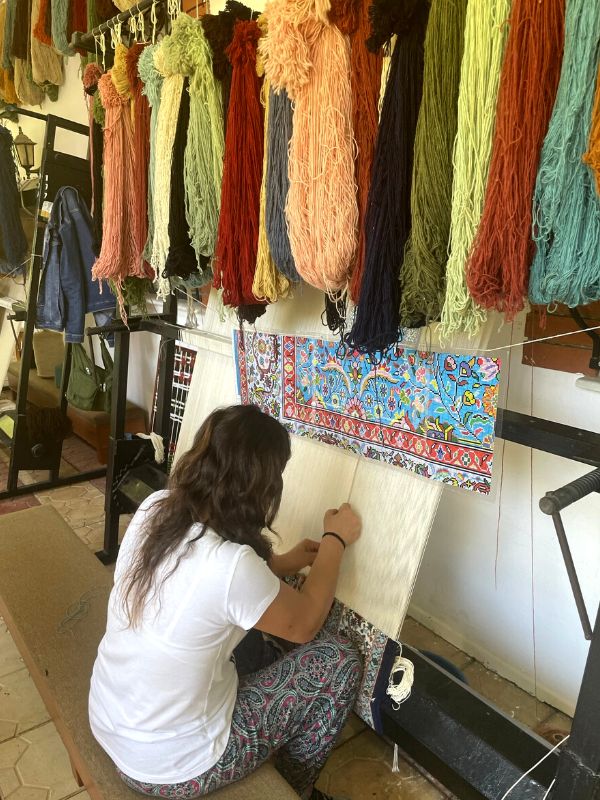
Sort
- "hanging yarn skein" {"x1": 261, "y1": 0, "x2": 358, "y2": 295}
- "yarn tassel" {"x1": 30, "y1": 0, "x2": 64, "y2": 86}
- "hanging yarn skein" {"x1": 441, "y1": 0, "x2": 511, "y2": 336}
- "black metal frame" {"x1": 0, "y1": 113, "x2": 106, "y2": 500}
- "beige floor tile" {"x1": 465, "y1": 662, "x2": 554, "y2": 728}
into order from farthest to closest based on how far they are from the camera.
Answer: "yarn tassel" {"x1": 30, "y1": 0, "x2": 64, "y2": 86}, "black metal frame" {"x1": 0, "y1": 113, "x2": 106, "y2": 500}, "beige floor tile" {"x1": 465, "y1": 662, "x2": 554, "y2": 728}, "hanging yarn skein" {"x1": 261, "y1": 0, "x2": 358, "y2": 295}, "hanging yarn skein" {"x1": 441, "y1": 0, "x2": 511, "y2": 336}

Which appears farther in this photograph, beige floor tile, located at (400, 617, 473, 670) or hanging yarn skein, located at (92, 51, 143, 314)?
beige floor tile, located at (400, 617, 473, 670)

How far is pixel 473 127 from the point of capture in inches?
36.9

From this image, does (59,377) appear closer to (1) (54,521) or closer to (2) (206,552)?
(1) (54,521)

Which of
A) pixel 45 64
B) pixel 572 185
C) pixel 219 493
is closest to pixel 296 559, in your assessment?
pixel 219 493

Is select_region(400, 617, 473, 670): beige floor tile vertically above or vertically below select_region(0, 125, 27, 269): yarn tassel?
below

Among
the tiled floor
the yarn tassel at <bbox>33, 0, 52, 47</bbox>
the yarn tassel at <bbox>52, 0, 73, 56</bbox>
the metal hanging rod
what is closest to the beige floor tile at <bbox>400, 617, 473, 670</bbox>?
the tiled floor

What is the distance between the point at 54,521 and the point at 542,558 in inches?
68.4

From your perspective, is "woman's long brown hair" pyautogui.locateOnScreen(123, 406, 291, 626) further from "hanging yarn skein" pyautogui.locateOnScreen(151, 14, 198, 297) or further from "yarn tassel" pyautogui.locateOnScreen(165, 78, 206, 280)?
"hanging yarn skein" pyautogui.locateOnScreen(151, 14, 198, 297)

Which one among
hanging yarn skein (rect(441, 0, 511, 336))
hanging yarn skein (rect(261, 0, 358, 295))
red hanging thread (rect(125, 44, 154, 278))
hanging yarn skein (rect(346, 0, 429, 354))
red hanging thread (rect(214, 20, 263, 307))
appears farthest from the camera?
red hanging thread (rect(125, 44, 154, 278))

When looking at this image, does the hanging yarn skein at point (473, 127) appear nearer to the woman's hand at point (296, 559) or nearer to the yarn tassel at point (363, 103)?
the yarn tassel at point (363, 103)

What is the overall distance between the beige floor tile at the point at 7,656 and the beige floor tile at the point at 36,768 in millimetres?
305

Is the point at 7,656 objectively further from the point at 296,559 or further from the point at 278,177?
the point at 278,177

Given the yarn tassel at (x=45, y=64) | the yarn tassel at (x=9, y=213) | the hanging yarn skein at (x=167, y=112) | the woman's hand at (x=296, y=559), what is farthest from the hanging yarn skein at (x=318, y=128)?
the yarn tassel at (x=45, y=64)

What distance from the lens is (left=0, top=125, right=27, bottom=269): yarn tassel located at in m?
3.21
